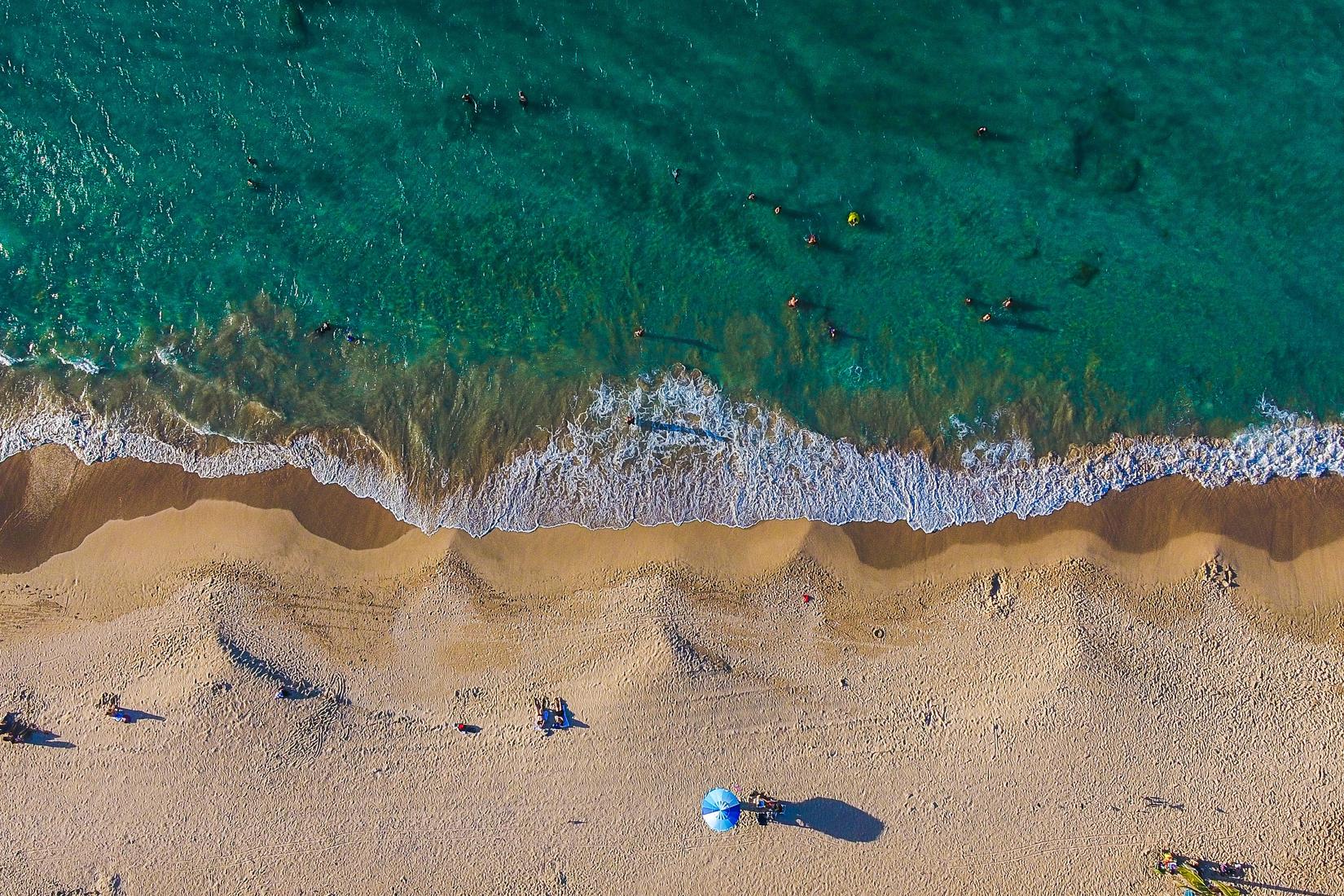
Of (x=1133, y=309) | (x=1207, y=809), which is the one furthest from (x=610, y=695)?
(x=1133, y=309)

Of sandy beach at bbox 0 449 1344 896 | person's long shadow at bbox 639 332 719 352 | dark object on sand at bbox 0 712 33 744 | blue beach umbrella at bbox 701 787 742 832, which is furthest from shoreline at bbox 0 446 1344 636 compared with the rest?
blue beach umbrella at bbox 701 787 742 832

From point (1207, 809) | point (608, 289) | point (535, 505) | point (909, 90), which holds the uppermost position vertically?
point (909, 90)

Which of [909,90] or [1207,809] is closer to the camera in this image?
[1207,809]

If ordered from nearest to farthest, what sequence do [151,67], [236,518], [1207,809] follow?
[1207,809]
[236,518]
[151,67]

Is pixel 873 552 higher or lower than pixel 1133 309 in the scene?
lower

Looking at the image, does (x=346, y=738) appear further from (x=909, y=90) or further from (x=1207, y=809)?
(x=909, y=90)

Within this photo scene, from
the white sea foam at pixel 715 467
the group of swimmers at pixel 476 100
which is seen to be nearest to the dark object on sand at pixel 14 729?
the white sea foam at pixel 715 467

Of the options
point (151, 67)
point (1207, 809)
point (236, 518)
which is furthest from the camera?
point (151, 67)

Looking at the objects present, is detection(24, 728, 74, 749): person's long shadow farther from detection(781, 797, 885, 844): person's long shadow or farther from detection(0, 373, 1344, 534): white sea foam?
detection(781, 797, 885, 844): person's long shadow
